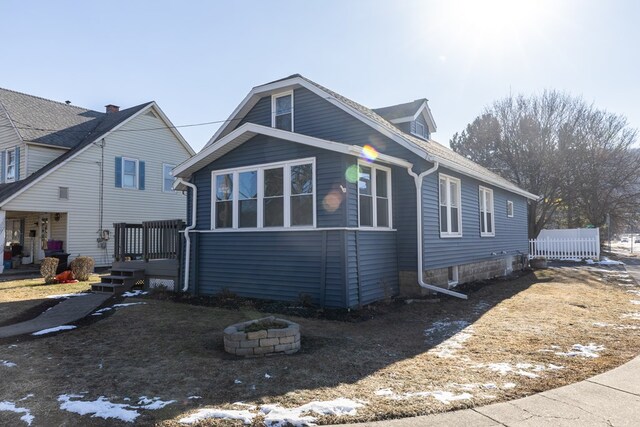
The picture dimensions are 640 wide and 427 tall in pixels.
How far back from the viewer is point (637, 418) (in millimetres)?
3506

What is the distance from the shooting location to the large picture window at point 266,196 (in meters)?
8.96

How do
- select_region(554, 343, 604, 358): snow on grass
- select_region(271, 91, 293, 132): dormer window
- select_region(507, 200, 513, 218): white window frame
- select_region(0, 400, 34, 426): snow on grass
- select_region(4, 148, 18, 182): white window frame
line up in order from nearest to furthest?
select_region(0, 400, 34, 426): snow on grass → select_region(554, 343, 604, 358): snow on grass → select_region(271, 91, 293, 132): dormer window → select_region(507, 200, 513, 218): white window frame → select_region(4, 148, 18, 182): white window frame

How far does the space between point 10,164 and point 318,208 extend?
1739 centimetres

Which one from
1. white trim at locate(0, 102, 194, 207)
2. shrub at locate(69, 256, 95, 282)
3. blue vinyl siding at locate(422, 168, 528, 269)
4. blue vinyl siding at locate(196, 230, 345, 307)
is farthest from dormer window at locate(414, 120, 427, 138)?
white trim at locate(0, 102, 194, 207)

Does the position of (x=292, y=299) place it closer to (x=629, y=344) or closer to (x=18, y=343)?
(x=18, y=343)

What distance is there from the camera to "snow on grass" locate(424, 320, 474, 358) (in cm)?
572

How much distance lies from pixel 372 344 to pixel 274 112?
8043 millimetres

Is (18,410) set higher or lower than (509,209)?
lower

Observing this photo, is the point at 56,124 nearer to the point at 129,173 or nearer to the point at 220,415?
the point at 129,173

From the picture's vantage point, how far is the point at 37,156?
18078 mm

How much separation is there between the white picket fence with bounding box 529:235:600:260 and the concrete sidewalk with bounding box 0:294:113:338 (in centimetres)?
2227

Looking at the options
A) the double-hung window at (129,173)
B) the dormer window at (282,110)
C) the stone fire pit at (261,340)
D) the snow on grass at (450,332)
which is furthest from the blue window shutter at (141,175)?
the snow on grass at (450,332)

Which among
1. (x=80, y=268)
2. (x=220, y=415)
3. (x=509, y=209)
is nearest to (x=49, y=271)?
(x=80, y=268)

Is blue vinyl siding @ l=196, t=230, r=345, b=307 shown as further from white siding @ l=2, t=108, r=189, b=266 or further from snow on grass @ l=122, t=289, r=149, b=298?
white siding @ l=2, t=108, r=189, b=266
